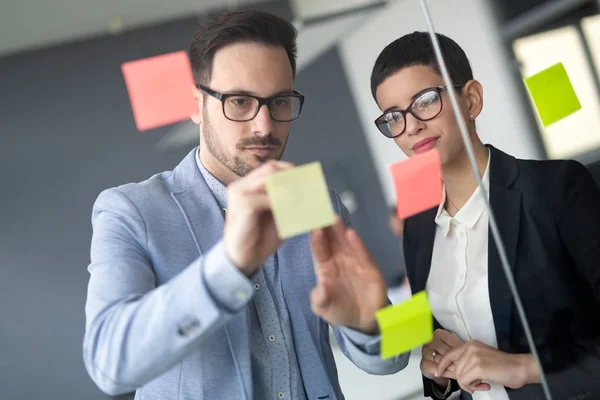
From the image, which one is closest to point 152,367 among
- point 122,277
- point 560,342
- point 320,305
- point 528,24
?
point 122,277

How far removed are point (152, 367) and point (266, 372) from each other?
22 cm

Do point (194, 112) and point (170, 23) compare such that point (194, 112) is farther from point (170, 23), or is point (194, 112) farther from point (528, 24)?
point (528, 24)

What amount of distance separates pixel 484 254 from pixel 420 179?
0.62ft

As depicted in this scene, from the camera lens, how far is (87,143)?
0.93 m

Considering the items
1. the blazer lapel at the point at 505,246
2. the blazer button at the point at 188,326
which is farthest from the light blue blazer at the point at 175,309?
the blazer lapel at the point at 505,246

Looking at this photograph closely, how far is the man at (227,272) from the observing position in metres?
0.73

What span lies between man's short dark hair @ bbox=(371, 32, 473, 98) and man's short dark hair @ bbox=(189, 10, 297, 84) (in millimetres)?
186

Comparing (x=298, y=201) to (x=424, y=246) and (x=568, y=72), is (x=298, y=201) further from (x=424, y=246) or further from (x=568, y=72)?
(x=568, y=72)

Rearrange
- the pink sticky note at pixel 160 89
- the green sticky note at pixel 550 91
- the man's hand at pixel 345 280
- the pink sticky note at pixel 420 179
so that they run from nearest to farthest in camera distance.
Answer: the man's hand at pixel 345 280 < the pink sticky note at pixel 160 89 < the pink sticky note at pixel 420 179 < the green sticky note at pixel 550 91

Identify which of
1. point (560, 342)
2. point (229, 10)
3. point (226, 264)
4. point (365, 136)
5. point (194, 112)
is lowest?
point (560, 342)

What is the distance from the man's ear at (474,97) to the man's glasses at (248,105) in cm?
40

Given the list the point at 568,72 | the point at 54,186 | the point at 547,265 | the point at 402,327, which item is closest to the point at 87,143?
the point at 54,186

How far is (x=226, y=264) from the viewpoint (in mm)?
720

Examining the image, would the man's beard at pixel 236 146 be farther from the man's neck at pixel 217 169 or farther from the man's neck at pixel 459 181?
the man's neck at pixel 459 181
